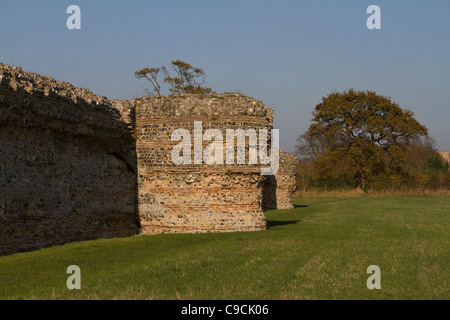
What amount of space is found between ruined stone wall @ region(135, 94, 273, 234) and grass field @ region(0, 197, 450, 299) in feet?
2.90

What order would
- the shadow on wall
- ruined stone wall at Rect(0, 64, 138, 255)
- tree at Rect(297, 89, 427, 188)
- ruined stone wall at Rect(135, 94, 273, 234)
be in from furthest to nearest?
tree at Rect(297, 89, 427, 188)
the shadow on wall
ruined stone wall at Rect(135, 94, 273, 234)
ruined stone wall at Rect(0, 64, 138, 255)

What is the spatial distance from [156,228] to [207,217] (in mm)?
1620

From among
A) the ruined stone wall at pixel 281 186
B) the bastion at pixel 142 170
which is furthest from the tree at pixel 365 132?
the bastion at pixel 142 170

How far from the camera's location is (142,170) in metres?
15.6

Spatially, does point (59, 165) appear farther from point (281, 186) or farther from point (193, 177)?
point (281, 186)

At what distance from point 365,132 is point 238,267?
4005cm

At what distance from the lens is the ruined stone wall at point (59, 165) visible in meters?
10.7

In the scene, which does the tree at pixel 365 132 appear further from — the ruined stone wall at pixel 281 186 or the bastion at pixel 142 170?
the bastion at pixel 142 170

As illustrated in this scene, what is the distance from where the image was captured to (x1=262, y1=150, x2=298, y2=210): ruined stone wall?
97.6ft

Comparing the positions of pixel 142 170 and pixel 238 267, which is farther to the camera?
pixel 142 170

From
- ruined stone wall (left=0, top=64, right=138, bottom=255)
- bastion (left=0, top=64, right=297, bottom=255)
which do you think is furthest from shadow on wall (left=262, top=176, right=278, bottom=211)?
ruined stone wall (left=0, top=64, right=138, bottom=255)

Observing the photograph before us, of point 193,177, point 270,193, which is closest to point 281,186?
point 270,193

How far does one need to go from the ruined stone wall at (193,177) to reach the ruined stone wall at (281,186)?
14.2 metres

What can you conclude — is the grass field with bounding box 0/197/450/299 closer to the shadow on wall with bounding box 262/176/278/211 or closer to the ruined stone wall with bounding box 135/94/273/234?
the ruined stone wall with bounding box 135/94/273/234
